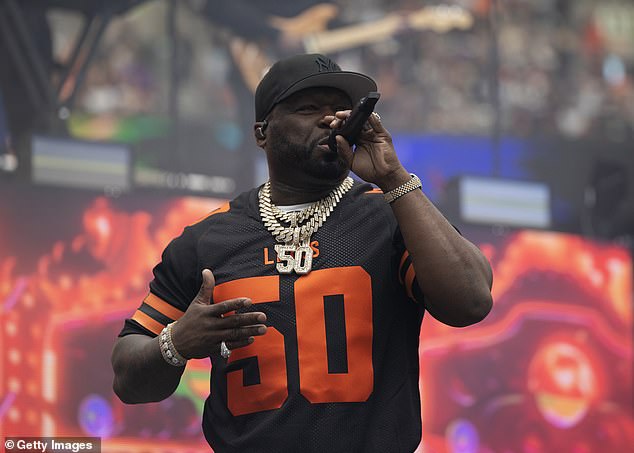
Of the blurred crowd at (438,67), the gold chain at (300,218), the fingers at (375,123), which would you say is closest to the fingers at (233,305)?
the gold chain at (300,218)

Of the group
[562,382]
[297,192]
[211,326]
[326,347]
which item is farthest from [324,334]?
[562,382]

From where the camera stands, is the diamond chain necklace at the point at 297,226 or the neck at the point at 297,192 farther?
the neck at the point at 297,192

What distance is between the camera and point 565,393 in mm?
5566

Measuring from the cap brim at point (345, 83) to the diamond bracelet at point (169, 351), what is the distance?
58 centimetres

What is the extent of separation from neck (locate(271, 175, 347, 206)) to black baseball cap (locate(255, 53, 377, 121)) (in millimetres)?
168

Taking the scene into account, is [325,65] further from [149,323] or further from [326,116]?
[149,323]

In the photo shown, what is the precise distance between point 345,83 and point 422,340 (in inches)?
138

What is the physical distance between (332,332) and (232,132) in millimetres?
3687

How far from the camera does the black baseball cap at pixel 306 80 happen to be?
196 cm

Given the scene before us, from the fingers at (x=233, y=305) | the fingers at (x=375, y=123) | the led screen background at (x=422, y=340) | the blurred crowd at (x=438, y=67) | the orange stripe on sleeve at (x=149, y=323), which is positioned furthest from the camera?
the blurred crowd at (x=438, y=67)

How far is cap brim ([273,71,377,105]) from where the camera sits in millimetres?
1960

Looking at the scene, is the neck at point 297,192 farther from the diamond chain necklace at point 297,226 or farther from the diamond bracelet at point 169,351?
the diamond bracelet at point 169,351

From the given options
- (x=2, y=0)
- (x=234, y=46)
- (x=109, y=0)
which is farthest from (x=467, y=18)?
(x=2, y=0)

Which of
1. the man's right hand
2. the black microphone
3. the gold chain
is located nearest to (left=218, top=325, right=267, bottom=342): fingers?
the man's right hand
